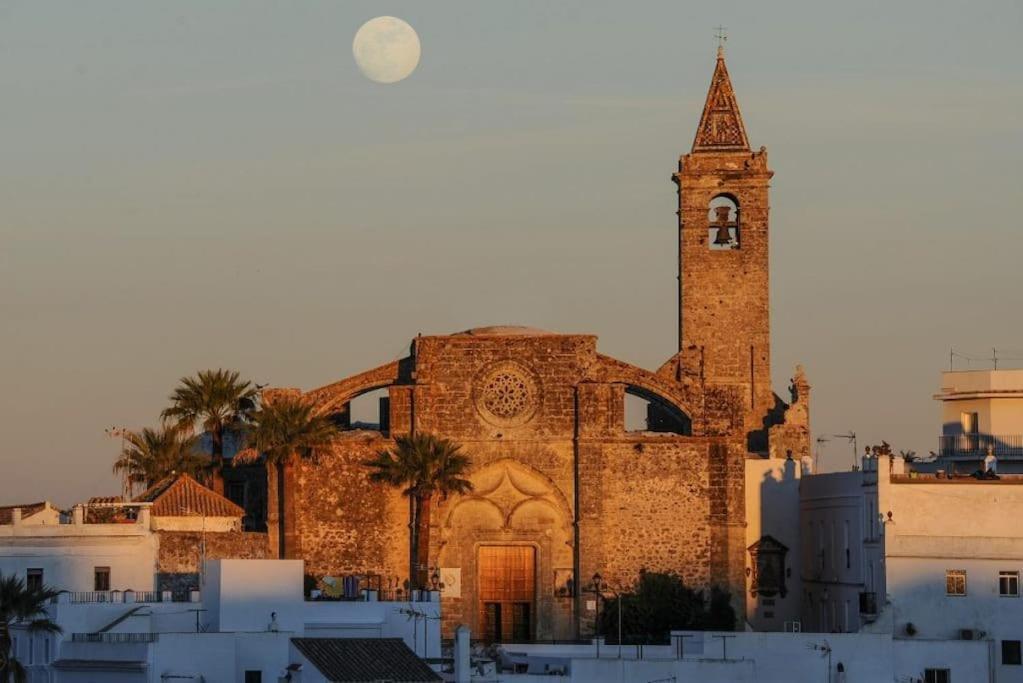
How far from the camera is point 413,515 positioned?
82562 mm

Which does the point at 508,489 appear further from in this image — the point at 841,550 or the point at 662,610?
the point at 841,550

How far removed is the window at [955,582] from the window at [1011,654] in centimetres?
178

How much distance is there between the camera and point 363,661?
6406 cm

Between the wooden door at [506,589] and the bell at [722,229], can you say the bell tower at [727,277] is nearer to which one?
the bell at [722,229]

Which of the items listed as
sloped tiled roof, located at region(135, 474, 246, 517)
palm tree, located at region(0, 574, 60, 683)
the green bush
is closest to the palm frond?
sloped tiled roof, located at region(135, 474, 246, 517)

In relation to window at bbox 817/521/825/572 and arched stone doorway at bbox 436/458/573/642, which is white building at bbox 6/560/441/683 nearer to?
arched stone doorway at bbox 436/458/573/642

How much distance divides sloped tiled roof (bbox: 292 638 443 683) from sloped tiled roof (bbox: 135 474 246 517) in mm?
13869

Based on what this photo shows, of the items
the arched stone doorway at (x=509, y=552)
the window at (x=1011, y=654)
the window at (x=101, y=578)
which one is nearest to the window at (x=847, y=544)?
the window at (x=1011, y=654)

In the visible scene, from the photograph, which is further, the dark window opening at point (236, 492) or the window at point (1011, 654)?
the dark window opening at point (236, 492)

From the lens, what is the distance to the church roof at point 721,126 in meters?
92.9

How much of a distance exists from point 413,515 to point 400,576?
172 cm

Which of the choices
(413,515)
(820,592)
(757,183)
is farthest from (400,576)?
(757,183)

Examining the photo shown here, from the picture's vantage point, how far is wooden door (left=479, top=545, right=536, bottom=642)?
273 feet

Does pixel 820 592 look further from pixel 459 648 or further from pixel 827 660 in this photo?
pixel 459 648
